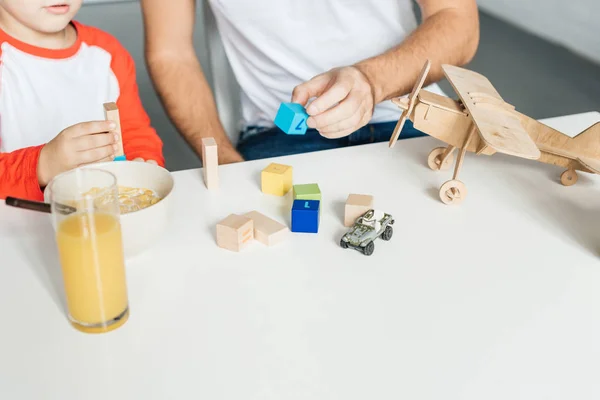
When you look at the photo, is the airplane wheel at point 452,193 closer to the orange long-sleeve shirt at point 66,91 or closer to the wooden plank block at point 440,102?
the wooden plank block at point 440,102

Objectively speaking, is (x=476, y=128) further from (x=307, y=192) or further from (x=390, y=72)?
(x=390, y=72)

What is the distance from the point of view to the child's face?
1017 mm

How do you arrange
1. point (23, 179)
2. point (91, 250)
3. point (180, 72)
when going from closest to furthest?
point (91, 250)
point (23, 179)
point (180, 72)

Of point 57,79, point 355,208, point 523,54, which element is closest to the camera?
point 355,208

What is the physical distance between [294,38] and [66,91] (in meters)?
0.50

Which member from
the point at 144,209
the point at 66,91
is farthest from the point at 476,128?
the point at 66,91

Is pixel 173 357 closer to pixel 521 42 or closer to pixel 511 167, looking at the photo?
pixel 511 167

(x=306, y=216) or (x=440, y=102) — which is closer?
(x=306, y=216)

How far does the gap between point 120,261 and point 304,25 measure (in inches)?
35.9

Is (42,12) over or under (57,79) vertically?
over

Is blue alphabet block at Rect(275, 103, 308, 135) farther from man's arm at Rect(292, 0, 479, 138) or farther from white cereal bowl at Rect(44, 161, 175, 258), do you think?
white cereal bowl at Rect(44, 161, 175, 258)

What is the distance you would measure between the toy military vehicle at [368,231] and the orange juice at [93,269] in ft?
0.88

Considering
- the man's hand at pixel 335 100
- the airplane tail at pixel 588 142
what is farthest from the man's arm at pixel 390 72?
the airplane tail at pixel 588 142

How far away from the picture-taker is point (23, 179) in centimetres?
88
